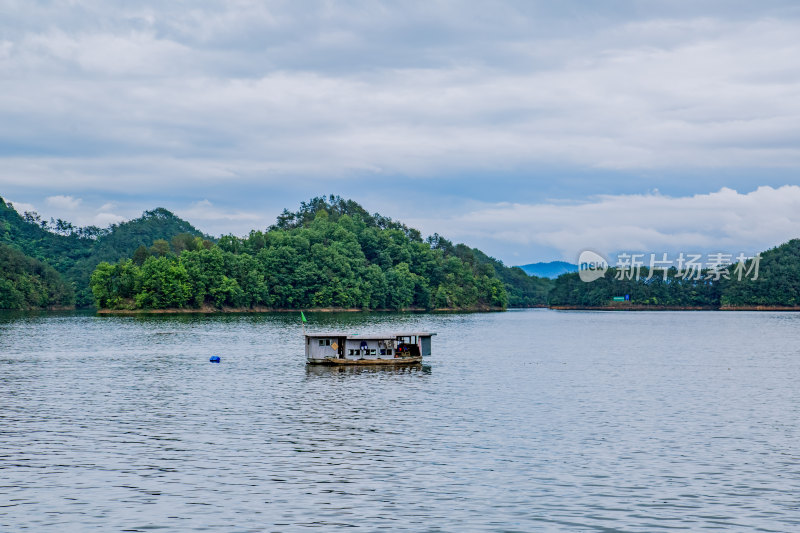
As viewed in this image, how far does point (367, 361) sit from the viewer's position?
280 ft

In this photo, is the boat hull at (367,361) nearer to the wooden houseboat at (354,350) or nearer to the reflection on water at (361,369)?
the wooden houseboat at (354,350)

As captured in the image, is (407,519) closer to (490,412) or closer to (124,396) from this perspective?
(490,412)

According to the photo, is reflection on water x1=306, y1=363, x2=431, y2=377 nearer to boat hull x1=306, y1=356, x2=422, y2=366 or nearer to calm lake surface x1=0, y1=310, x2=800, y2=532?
boat hull x1=306, y1=356, x2=422, y2=366

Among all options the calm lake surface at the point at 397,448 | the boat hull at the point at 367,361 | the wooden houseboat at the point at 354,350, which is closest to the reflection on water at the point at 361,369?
the boat hull at the point at 367,361

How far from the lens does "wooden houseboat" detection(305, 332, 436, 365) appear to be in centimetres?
8512

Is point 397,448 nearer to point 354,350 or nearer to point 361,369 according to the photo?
point 361,369

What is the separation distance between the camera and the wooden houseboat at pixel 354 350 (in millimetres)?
85125

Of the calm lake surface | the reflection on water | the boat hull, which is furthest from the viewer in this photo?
the boat hull

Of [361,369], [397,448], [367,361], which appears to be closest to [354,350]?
[367,361]

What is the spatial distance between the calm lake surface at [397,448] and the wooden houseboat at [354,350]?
4.03 m

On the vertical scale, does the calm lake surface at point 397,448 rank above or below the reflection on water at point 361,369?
below

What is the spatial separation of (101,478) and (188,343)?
8440 centimetres

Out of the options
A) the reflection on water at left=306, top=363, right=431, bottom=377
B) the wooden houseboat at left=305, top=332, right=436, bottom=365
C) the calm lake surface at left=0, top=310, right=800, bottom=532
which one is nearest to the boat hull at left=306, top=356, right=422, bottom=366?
the wooden houseboat at left=305, top=332, right=436, bottom=365

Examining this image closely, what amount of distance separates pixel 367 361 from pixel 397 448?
142ft
